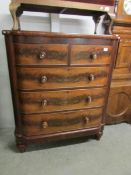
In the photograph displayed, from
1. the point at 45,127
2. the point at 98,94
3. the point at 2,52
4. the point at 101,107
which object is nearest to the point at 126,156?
the point at 101,107

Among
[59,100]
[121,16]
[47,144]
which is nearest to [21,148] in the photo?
[47,144]

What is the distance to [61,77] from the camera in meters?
1.30

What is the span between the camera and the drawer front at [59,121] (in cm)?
139

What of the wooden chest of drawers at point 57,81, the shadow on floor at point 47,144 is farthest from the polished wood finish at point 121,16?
the shadow on floor at point 47,144

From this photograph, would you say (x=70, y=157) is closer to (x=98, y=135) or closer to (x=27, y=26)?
(x=98, y=135)

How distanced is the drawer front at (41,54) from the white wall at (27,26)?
0.51 m

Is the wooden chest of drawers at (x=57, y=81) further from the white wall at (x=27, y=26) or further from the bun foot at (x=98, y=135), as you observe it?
the white wall at (x=27, y=26)

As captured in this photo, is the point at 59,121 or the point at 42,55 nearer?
the point at 42,55

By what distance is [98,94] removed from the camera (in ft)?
4.83

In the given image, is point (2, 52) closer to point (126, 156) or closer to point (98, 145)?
point (98, 145)

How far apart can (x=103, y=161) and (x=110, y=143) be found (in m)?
0.27

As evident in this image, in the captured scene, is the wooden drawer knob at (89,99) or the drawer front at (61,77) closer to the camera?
the drawer front at (61,77)

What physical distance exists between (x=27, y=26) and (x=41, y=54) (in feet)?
1.92

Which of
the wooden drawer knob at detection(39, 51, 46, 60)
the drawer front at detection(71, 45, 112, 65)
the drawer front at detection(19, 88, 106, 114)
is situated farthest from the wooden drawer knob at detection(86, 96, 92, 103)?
the wooden drawer knob at detection(39, 51, 46, 60)
